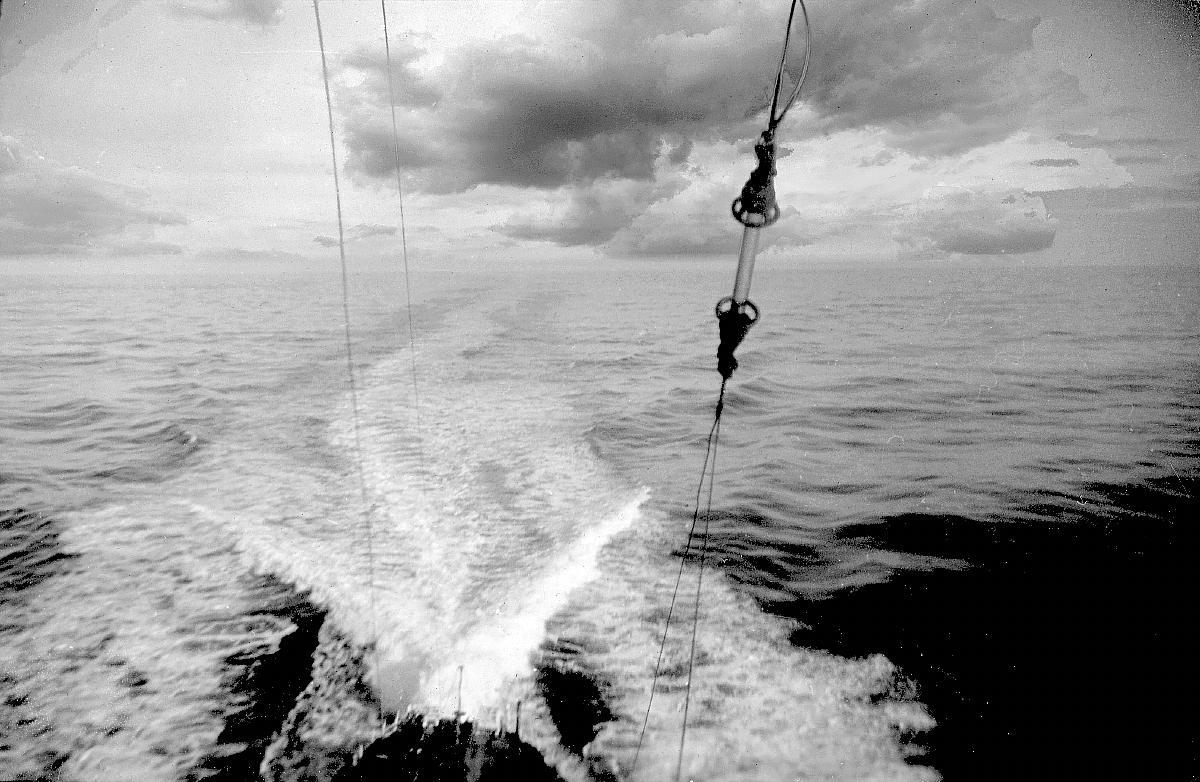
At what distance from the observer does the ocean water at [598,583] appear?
3.97 metres

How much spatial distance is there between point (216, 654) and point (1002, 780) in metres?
6.57

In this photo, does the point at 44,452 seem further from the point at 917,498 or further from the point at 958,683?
the point at 917,498

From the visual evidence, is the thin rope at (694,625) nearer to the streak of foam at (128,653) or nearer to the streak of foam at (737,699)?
the streak of foam at (737,699)

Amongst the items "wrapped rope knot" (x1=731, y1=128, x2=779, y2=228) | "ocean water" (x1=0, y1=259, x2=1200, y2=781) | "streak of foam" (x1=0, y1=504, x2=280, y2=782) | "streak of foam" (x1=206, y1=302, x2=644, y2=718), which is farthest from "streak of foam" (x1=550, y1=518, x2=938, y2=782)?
"wrapped rope knot" (x1=731, y1=128, x2=779, y2=228)

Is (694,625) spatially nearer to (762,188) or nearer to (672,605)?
(672,605)

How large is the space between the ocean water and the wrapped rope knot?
3.99 m

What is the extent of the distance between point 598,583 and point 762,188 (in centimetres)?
463

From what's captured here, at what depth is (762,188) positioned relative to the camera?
3340 millimetres

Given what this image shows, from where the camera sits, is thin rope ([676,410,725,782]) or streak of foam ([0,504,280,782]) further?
thin rope ([676,410,725,782])

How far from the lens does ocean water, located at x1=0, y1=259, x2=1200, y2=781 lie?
3.97 m

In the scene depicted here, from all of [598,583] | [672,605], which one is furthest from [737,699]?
[598,583]

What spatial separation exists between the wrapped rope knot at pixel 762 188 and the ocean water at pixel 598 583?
399 centimetres

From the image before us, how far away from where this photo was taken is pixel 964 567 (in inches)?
247

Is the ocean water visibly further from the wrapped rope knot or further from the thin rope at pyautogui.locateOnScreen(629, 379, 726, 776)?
the wrapped rope knot
